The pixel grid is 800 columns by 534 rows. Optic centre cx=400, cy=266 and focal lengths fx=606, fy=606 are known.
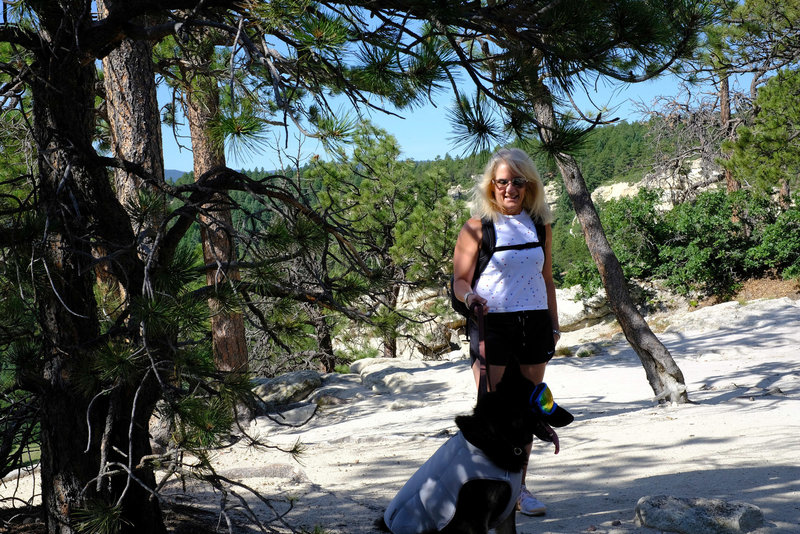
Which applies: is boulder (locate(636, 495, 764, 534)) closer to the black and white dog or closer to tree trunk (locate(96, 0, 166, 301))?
the black and white dog

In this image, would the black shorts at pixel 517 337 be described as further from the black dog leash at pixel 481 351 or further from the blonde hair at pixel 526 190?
the blonde hair at pixel 526 190

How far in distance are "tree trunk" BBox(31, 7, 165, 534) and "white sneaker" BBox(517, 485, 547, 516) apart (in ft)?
6.03

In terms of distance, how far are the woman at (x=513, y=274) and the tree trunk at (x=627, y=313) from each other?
3.42 m

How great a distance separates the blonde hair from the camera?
3059 millimetres

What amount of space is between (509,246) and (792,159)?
1152 centimetres

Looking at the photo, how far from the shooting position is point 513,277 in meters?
2.96

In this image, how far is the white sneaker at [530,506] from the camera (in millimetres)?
3105

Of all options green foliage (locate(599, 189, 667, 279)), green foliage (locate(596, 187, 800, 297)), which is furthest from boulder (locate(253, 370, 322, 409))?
green foliage (locate(599, 189, 667, 279))

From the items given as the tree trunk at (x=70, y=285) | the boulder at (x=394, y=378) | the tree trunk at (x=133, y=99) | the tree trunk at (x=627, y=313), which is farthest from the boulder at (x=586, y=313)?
the tree trunk at (x=70, y=285)

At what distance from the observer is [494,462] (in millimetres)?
2219

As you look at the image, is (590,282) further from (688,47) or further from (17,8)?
(17,8)

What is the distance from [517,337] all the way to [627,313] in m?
4.13

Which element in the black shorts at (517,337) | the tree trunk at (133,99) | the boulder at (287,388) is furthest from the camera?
the boulder at (287,388)

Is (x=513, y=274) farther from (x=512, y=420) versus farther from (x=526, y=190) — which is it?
(x=512, y=420)
